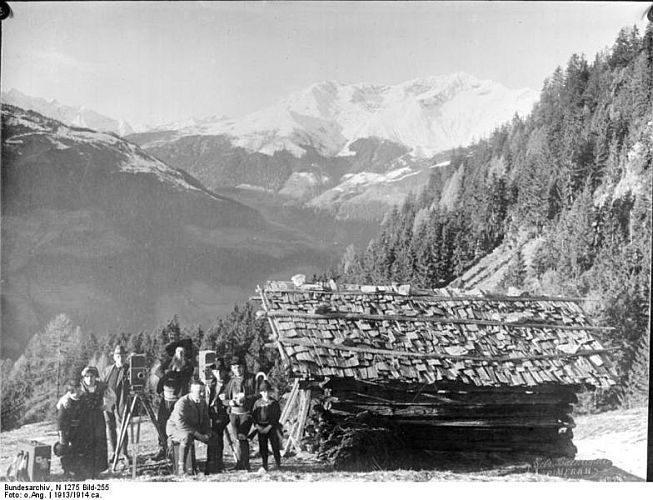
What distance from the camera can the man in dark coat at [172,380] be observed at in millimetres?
6809

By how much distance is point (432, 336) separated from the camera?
702 cm

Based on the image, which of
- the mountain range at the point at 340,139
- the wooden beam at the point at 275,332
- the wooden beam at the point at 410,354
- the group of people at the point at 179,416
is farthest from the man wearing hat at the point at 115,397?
the mountain range at the point at 340,139

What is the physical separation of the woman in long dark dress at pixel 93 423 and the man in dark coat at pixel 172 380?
0.56 m

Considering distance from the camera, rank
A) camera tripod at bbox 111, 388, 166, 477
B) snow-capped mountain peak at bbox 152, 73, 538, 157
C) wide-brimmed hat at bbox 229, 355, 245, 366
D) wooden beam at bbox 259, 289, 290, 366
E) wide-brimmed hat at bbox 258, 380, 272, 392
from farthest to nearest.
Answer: snow-capped mountain peak at bbox 152, 73, 538, 157 → wide-brimmed hat at bbox 229, 355, 245, 366 → wide-brimmed hat at bbox 258, 380, 272, 392 → camera tripod at bbox 111, 388, 166, 477 → wooden beam at bbox 259, 289, 290, 366

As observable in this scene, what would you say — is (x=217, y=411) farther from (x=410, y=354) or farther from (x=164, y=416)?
(x=410, y=354)

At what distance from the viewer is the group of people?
6758 millimetres

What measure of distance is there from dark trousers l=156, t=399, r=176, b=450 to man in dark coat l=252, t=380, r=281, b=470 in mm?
846

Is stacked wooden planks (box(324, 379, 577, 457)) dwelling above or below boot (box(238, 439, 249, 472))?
above

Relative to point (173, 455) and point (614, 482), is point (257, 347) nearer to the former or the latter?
point (173, 455)

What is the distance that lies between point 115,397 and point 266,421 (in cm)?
157

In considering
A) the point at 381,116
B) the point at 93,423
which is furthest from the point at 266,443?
the point at 381,116

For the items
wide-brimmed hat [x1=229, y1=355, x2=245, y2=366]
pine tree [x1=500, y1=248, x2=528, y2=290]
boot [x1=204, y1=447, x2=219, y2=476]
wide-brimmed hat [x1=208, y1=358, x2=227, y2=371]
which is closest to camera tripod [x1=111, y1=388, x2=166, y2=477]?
boot [x1=204, y1=447, x2=219, y2=476]

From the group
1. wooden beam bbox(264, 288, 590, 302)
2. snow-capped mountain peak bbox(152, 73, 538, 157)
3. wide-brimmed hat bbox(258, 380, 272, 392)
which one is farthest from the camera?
snow-capped mountain peak bbox(152, 73, 538, 157)

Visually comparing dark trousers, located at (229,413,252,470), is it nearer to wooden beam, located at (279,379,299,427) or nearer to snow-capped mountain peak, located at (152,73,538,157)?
wooden beam, located at (279,379,299,427)
